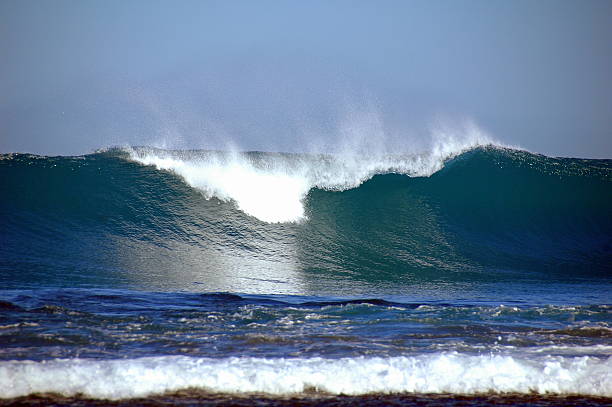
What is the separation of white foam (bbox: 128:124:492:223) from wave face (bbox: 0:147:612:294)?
1.4 inches

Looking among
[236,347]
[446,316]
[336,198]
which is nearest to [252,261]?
[336,198]

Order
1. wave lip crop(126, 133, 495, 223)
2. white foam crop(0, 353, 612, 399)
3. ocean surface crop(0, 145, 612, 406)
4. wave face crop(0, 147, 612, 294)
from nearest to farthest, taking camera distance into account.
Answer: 1. white foam crop(0, 353, 612, 399)
2. ocean surface crop(0, 145, 612, 406)
3. wave face crop(0, 147, 612, 294)
4. wave lip crop(126, 133, 495, 223)

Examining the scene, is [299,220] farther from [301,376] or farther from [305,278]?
[301,376]

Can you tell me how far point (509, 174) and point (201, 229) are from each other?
8130 millimetres

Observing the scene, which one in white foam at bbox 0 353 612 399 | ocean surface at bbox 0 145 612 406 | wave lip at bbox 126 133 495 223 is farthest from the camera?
wave lip at bbox 126 133 495 223

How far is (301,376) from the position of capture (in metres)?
3.59

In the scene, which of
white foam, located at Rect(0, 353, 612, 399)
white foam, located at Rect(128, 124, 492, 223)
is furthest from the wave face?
white foam, located at Rect(0, 353, 612, 399)

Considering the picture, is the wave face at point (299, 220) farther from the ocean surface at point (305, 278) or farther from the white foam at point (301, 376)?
the white foam at point (301, 376)

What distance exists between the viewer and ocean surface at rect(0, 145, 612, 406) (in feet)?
11.7

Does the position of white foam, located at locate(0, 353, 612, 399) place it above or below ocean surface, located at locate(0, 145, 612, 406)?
below

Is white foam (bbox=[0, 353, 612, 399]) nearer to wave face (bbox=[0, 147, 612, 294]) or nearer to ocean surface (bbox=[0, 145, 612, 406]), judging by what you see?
ocean surface (bbox=[0, 145, 612, 406])

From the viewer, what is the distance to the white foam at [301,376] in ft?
11.2

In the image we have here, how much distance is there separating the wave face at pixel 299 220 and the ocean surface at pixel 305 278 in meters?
0.05

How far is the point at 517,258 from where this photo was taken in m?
10.4
